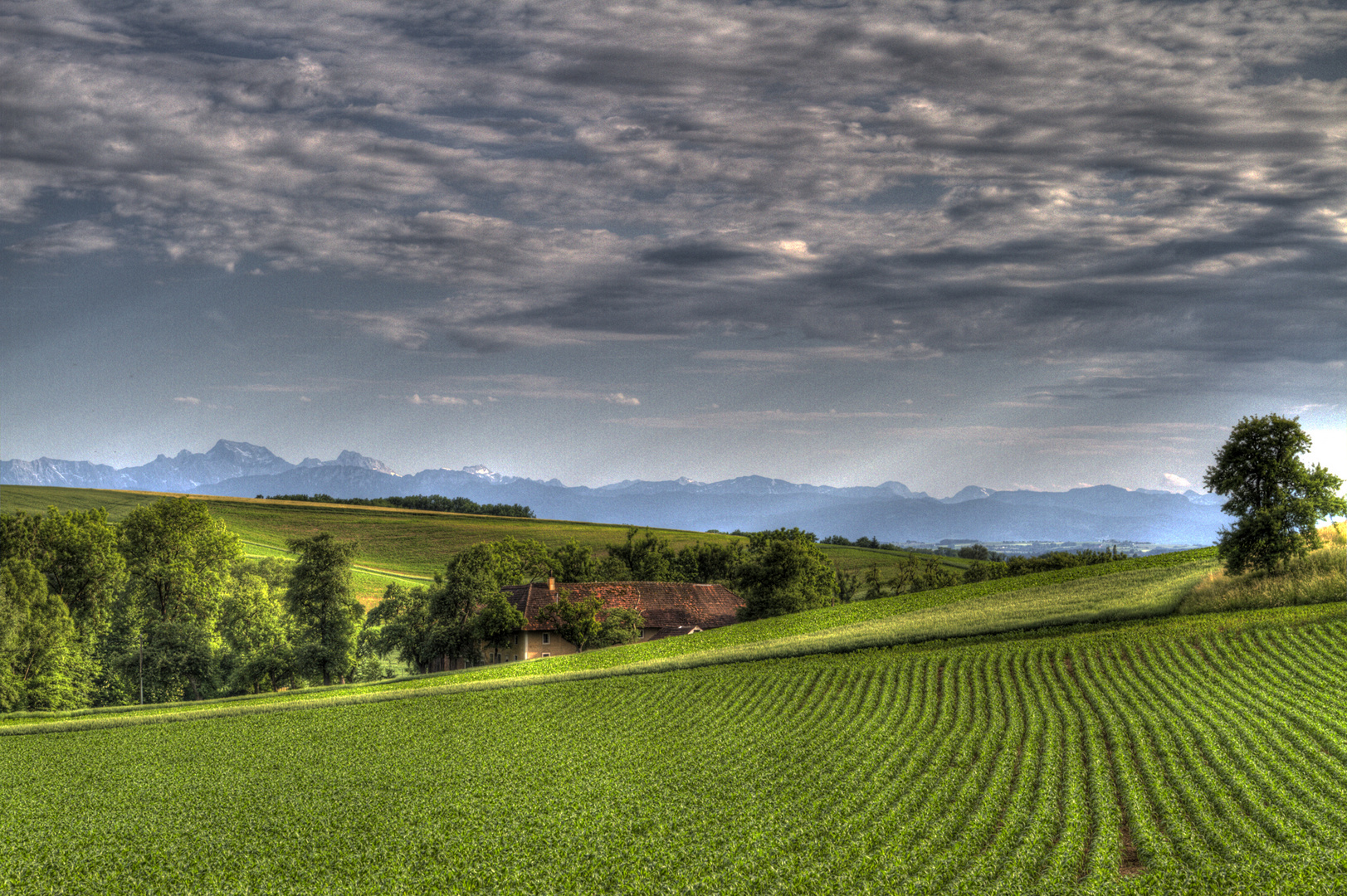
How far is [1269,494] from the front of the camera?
165 ft

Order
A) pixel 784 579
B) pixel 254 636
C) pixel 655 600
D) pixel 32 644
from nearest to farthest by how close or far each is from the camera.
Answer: pixel 32 644, pixel 254 636, pixel 784 579, pixel 655 600

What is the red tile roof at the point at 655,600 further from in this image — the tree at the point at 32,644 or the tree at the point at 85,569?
the tree at the point at 32,644

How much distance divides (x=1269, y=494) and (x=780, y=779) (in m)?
39.0

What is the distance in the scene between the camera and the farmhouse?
3241 inches

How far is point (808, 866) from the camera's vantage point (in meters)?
19.9

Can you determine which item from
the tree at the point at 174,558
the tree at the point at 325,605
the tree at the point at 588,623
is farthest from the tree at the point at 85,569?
the tree at the point at 588,623

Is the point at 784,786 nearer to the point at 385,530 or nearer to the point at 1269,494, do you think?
the point at 1269,494

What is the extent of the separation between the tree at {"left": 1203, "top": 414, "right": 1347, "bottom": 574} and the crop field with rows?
26.0 feet

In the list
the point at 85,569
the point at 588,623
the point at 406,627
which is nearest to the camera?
the point at 85,569

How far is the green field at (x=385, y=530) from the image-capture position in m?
138

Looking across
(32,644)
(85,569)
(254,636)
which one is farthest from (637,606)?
(32,644)


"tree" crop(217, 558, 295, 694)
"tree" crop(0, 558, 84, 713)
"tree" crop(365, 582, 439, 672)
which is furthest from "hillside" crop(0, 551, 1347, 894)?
"tree" crop(365, 582, 439, 672)

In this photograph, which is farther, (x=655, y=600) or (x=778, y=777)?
(x=655, y=600)

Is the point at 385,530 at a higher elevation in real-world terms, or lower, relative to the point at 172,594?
higher
